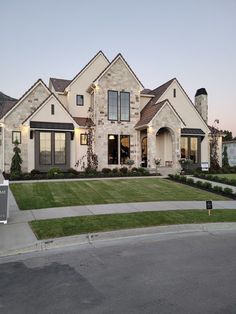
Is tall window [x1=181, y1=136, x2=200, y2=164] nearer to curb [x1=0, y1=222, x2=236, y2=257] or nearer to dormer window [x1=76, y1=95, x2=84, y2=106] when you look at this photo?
dormer window [x1=76, y1=95, x2=84, y2=106]

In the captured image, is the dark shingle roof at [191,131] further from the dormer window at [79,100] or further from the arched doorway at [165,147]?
the dormer window at [79,100]

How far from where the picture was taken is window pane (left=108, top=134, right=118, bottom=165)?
27.6 m

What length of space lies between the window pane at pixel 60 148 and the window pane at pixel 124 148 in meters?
5.38

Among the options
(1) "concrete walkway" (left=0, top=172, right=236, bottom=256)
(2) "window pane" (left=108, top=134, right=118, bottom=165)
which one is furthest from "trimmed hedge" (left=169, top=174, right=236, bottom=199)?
(2) "window pane" (left=108, top=134, right=118, bottom=165)

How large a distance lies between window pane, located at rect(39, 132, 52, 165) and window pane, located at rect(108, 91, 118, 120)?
6002mm

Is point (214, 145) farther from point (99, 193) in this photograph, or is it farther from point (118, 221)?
point (118, 221)

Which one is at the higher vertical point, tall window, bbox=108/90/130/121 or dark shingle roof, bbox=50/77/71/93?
dark shingle roof, bbox=50/77/71/93

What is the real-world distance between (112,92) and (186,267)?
23195mm

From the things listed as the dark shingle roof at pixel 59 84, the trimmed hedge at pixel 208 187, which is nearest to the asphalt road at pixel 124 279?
the trimmed hedge at pixel 208 187

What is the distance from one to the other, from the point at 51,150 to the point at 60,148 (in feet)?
2.56

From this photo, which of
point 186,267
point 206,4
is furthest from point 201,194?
point 206,4

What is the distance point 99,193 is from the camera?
15.7 metres

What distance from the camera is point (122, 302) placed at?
15.0 feet

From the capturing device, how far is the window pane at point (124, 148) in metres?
28.1
